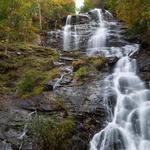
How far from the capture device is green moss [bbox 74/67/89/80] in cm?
1742

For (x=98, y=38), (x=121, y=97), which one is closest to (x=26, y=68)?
(x=121, y=97)

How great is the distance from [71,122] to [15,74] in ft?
22.7

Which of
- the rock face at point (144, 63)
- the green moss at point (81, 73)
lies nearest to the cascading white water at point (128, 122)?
the rock face at point (144, 63)

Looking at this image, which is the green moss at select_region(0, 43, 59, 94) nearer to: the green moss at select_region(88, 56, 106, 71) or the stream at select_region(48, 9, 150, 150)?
the green moss at select_region(88, 56, 106, 71)

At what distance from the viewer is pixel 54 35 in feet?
99.0

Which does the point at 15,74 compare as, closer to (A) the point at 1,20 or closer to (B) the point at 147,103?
(A) the point at 1,20

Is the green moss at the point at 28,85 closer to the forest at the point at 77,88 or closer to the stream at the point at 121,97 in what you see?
the forest at the point at 77,88

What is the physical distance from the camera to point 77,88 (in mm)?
16297

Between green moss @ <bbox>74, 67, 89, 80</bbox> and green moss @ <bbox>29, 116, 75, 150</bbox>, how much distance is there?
4.74 m

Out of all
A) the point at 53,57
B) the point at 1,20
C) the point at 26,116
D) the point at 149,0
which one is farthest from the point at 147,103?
the point at 1,20

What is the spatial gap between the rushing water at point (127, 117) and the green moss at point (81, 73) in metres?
1.14

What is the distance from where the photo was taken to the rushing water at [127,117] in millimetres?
12820

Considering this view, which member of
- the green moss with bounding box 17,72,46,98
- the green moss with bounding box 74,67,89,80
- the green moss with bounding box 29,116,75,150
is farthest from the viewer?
the green moss with bounding box 74,67,89,80

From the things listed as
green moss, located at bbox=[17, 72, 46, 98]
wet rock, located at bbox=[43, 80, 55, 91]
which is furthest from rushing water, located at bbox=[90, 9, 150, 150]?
green moss, located at bbox=[17, 72, 46, 98]
